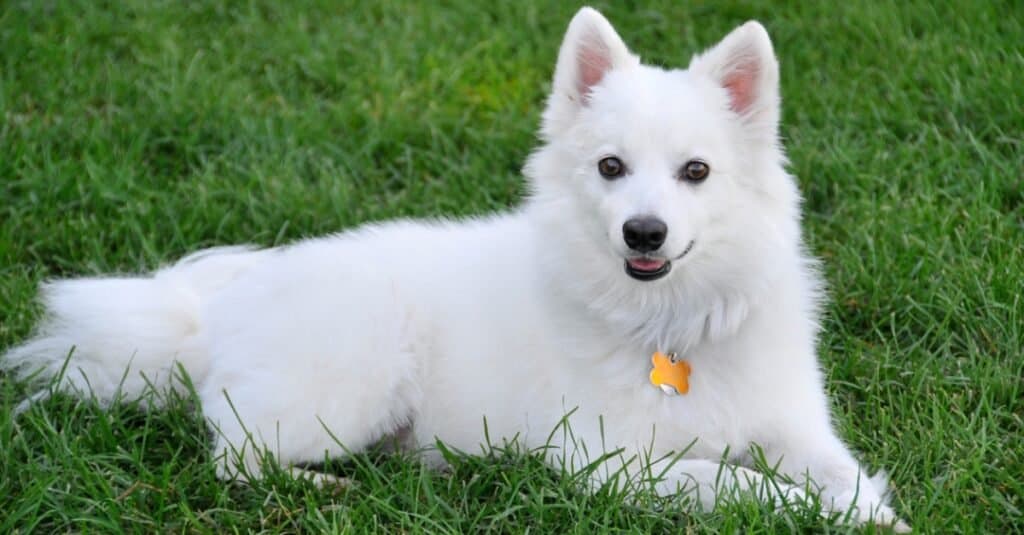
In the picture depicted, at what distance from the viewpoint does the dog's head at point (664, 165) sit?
3506 mm

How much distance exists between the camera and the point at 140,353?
4.23 meters

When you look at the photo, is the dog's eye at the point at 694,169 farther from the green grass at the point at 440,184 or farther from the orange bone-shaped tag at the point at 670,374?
the green grass at the point at 440,184

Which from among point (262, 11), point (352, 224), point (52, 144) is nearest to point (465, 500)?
point (352, 224)

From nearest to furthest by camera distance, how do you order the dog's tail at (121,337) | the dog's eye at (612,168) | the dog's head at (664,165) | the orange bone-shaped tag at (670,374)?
the dog's head at (664,165), the dog's eye at (612,168), the orange bone-shaped tag at (670,374), the dog's tail at (121,337)

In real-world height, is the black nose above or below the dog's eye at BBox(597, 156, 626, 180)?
below

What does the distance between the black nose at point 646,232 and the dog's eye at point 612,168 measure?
0.76 feet

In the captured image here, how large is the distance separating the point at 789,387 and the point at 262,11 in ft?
15.0

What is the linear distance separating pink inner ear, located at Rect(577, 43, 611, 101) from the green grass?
45.4 inches

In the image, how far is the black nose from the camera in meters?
3.40

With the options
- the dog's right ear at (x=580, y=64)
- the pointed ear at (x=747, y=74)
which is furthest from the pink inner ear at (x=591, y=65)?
the pointed ear at (x=747, y=74)

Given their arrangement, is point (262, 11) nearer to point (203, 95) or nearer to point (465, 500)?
point (203, 95)

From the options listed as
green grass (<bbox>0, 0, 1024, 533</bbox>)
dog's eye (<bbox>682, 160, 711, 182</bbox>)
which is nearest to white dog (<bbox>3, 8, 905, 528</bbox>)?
dog's eye (<bbox>682, 160, 711, 182</bbox>)

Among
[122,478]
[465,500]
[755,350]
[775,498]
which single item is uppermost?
[755,350]

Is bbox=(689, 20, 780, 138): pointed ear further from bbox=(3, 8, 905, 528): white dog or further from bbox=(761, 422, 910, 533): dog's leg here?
bbox=(761, 422, 910, 533): dog's leg
